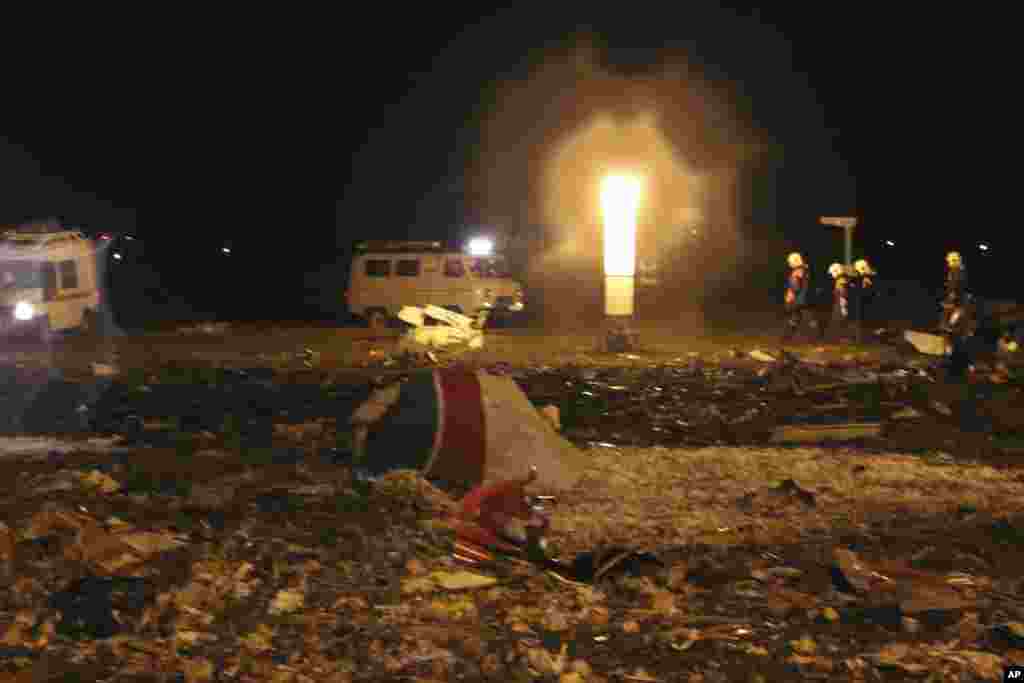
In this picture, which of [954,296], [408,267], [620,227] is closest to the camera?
[954,296]

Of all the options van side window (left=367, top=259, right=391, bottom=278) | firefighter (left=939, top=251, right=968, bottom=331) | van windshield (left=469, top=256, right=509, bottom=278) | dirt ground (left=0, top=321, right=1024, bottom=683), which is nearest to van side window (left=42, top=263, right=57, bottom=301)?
van side window (left=367, top=259, right=391, bottom=278)

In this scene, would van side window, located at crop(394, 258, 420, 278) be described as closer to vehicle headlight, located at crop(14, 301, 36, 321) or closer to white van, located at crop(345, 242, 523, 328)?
white van, located at crop(345, 242, 523, 328)

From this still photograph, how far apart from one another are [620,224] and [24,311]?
40.8ft

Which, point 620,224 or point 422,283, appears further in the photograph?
point 422,283

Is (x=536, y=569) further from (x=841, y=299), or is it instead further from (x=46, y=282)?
(x=46, y=282)

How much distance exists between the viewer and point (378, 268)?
91.4ft

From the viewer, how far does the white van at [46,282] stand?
A: 25.9 metres

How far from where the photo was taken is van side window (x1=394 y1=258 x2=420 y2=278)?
27.7 meters

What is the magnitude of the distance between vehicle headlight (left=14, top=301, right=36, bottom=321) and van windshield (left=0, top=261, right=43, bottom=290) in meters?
0.50

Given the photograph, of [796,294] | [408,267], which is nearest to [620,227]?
[796,294]

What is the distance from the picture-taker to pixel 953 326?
19.7 m

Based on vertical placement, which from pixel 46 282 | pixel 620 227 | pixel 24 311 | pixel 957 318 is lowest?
pixel 24 311

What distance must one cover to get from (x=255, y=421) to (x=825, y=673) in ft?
30.4

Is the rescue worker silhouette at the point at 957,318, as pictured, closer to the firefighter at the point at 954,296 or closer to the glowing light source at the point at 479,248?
the firefighter at the point at 954,296
